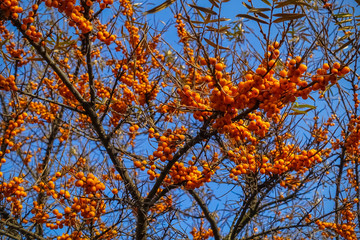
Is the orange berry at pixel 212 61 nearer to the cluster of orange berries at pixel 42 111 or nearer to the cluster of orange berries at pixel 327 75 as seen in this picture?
the cluster of orange berries at pixel 327 75

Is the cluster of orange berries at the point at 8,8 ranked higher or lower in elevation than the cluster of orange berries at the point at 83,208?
higher

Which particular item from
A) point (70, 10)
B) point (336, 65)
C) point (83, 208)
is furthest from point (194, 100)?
point (83, 208)

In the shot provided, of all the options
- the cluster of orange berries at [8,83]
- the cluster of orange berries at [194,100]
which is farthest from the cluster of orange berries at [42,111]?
the cluster of orange berries at [194,100]

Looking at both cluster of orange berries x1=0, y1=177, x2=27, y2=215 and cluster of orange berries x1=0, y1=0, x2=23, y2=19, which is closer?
cluster of orange berries x1=0, y1=0, x2=23, y2=19

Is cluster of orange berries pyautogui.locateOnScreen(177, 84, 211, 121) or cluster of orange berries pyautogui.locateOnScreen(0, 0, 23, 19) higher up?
cluster of orange berries pyautogui.locateOnScreen(0, 0, 23, 19)

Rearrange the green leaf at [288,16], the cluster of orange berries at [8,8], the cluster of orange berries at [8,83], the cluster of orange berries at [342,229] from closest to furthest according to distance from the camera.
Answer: the green leaf at [288,16]
the cluster of orange berries at [8,8]
the cluster of orange berries at [8,83]
the cluster of orange berries at [342,229]

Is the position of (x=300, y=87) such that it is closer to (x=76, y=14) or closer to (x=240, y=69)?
(x=240, y=69)

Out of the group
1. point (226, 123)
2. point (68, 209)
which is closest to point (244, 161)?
point (226, 123)

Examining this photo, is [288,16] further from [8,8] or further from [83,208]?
[83,208]

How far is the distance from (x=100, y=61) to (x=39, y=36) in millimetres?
3327

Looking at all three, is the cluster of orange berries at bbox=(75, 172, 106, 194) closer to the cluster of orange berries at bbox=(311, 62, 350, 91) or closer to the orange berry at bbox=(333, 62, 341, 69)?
the cluster of orange berries at bbox=(311, 62, 350, 91)

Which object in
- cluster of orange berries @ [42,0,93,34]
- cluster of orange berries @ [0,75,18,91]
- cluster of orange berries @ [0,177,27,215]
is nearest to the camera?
cluster of orange berries @ [42,0,93,34]

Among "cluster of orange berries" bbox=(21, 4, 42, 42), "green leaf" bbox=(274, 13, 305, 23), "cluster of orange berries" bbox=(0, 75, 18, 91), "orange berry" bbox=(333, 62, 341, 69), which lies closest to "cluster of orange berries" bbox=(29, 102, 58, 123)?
"cluster of orange berries" bbox=(0, 75, 18, 91)

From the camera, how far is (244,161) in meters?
2.55
